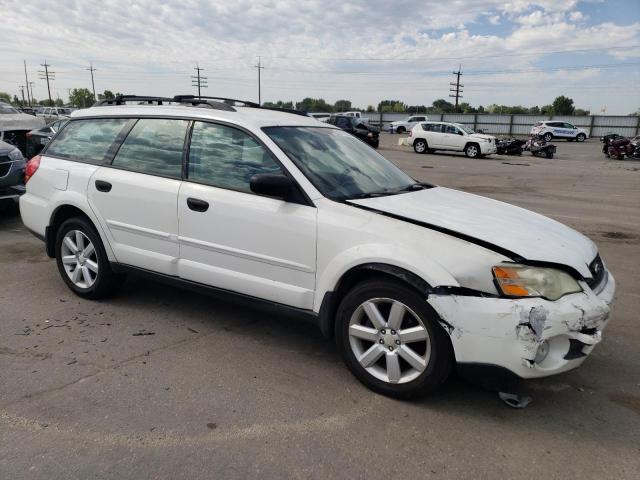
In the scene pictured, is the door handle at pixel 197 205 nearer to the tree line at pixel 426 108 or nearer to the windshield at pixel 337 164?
the windshield at pixel 337 164

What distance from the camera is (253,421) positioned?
9.36 feet

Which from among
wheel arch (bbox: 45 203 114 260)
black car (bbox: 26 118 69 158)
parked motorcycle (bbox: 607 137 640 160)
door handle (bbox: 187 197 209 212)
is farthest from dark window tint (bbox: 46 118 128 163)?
parked motorcycle (bbox: 607 137 640 160)

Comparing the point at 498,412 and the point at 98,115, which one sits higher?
the point at 98,115

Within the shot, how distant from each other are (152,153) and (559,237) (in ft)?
10.1

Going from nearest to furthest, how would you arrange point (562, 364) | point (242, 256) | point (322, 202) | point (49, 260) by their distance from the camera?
point (562, 364) → point (322, 202) → point (242, 256) → point (49, 260)

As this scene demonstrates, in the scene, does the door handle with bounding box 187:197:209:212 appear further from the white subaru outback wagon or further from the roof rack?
the roof rack

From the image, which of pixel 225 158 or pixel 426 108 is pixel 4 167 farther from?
pixel 426 108

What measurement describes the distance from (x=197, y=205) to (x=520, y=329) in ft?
7.57

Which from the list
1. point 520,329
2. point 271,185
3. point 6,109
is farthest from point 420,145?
point 520,329

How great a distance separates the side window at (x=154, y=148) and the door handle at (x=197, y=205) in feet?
0.97

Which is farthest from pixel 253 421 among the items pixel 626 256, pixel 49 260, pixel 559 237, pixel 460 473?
pixel 626 256

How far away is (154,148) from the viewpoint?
4.16m

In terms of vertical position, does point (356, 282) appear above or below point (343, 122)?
below

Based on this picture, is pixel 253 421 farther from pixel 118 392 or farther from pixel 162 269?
pixel 162 269
